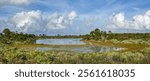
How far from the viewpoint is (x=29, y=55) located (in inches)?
802

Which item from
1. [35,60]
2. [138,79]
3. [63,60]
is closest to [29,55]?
[35,60]

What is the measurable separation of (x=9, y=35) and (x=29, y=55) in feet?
162

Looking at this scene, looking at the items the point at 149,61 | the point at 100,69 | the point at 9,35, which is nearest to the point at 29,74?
the point at 100,69

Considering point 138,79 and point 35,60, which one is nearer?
point 138,79

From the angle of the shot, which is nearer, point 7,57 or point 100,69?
point 100,69

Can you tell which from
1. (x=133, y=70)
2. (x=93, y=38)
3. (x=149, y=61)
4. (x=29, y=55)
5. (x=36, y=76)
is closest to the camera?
(x=36, y=76)

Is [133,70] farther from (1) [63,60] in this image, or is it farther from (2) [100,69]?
(1) [63,60]

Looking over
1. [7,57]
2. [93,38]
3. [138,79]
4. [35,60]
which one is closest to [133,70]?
[138,79]

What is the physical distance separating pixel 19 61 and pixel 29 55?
1674 millimetres

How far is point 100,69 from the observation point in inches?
549

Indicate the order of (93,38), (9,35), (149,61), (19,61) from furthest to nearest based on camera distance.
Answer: (93,38) → (9,35) → (19,61) → (149,61)

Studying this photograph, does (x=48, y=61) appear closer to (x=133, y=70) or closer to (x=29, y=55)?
(x=29, y=55)

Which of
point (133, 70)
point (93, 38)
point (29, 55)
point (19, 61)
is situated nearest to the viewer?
point (133, 70)

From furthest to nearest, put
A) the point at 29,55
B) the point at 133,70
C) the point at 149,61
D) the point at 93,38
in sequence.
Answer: the point at 93,38, the point at 29,55, the point at 149,61, the point at 133,70
